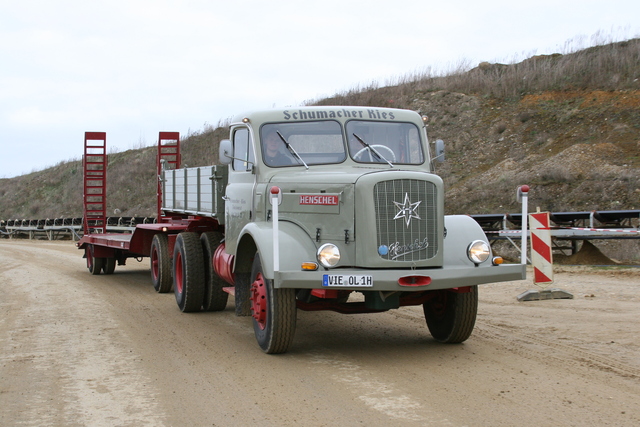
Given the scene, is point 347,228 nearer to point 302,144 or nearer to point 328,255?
point 328,255

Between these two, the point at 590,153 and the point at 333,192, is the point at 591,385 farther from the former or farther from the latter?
the point at 590,153

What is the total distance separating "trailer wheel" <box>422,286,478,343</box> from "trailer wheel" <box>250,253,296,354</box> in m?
1.71

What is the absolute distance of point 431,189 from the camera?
7113mm

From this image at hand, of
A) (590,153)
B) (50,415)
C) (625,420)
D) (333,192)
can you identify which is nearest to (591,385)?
(625,420)

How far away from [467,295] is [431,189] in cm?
138

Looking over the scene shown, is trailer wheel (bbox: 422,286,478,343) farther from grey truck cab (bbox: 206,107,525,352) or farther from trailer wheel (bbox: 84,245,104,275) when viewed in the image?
trailer wheel (bbox: 84,245,104,275)

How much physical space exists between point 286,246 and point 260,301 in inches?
32.2

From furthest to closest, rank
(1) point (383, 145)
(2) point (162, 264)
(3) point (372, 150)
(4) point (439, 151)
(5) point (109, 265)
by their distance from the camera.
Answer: (5) point (109, 265)
(2) point (162, 264)
(4) point (439, 151)
(1) point (383, 145)
(3) point (372, 150)

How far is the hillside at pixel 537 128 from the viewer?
2433cm

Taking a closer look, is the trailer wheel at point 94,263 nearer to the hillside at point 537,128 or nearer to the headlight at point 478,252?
the headlight at point 478,252

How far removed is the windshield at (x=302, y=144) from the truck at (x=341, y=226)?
0.01m

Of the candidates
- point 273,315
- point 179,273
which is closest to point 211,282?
point 179,273

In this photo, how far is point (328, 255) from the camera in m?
6.94

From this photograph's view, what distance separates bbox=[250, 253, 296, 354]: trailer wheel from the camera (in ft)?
23.5
